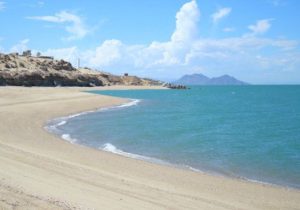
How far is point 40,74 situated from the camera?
109812 mm

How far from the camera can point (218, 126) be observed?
3797 centimetres

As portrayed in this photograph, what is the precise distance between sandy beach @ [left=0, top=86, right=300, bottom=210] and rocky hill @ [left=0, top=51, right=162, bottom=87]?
84901 mm

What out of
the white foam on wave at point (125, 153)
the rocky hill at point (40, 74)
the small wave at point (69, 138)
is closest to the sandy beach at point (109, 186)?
the white foam on wave at point (125, 153)

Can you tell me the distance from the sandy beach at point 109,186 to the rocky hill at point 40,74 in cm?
8490

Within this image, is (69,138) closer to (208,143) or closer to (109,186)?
(208,143)

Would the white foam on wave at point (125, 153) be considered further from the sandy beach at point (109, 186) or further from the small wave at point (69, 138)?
the small wave at point (69, 138)

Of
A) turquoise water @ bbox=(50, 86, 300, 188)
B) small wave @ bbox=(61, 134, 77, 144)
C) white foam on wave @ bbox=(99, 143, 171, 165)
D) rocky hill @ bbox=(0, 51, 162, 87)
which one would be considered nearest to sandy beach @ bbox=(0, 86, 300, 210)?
white foam on wave @ bbox=(99, 143, 171, 165)

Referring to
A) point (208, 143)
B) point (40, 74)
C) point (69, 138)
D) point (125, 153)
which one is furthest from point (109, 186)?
point (40, 74)

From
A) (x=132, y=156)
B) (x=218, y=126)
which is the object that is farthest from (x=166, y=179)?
(x=218, y=126)

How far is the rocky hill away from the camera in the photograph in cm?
10256

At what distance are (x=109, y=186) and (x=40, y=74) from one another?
101 metres

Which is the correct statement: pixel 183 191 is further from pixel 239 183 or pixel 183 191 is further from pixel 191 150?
pixel 191 150

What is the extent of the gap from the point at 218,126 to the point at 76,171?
24291mm

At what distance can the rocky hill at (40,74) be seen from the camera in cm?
10256
